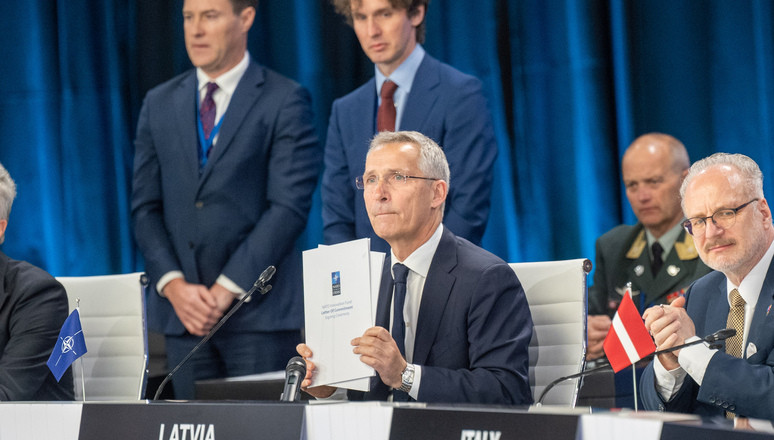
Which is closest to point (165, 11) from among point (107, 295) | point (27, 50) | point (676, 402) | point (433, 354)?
point (27, 50)

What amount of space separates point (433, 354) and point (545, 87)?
2.45 meters

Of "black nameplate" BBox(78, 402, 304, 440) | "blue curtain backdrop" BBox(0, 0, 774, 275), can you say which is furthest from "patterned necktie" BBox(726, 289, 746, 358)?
"blue curtain backdrop" BBox(0, 0, 774, 275)

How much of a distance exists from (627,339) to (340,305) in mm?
670

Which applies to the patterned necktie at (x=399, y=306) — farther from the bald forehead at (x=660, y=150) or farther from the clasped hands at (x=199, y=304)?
the bald forehead at (x=660, y=150)

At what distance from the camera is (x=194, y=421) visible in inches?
78.9

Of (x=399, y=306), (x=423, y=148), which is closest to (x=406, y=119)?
(x=423, y=148)

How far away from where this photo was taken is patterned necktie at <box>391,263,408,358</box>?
8.70 feet

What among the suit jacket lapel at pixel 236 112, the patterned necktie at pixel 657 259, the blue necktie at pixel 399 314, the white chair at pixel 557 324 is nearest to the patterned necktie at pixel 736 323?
the white chair at pixel 557 324

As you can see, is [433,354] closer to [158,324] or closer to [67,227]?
[158,324]

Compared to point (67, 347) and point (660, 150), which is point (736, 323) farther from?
point (660, 150)

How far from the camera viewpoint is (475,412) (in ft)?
5.73

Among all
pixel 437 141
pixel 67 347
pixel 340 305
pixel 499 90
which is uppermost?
pixel 499 90

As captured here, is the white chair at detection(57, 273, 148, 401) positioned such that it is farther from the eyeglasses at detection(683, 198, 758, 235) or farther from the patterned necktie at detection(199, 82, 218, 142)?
the eyeglasses at detection(683, 198, 758, 235)

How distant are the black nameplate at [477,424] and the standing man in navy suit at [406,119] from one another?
1.77m
